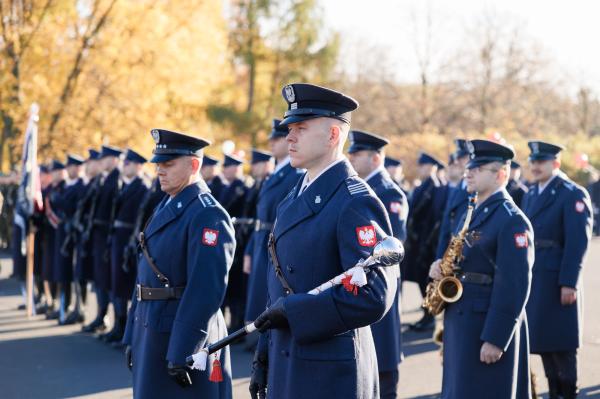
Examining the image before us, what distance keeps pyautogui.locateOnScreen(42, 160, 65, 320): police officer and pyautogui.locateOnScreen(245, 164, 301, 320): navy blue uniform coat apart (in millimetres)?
4367

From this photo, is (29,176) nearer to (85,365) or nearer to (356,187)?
(85,365)

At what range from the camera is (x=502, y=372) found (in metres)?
5.01

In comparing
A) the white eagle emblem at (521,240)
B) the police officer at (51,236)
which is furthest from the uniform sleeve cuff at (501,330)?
the police officer at (51,236)

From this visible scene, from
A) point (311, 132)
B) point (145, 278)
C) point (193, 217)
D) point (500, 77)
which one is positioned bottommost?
point (145, 278)

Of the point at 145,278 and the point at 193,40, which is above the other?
the point at 193,40

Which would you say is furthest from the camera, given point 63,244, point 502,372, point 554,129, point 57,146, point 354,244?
point 554,129

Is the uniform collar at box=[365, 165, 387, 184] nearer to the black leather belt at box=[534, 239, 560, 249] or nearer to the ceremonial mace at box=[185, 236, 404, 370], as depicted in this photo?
the black leather belt at box=[534, 239, 560, 249]

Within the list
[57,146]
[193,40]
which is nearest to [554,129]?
[193,40]

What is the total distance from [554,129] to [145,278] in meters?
40.0

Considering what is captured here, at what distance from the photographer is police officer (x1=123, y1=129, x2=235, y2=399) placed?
425cm

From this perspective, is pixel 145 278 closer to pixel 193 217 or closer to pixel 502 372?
pixel 193 217

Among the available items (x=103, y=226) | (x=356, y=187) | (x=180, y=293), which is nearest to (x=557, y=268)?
(x=180, y=293)

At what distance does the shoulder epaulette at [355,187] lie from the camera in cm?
334

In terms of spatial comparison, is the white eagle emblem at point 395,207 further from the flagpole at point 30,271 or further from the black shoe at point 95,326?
the flagpole at point 30,271
